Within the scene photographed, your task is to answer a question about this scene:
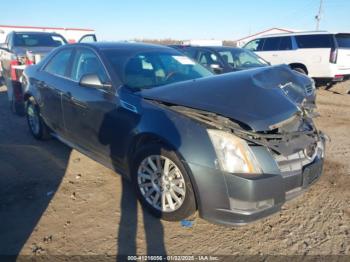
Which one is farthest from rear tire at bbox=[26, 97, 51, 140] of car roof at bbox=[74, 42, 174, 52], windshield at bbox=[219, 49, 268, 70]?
windshield at bbox=[219, 49, 268, 70]

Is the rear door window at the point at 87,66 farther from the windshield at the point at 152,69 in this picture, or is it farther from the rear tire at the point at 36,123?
the rear tire at the point at 36,123

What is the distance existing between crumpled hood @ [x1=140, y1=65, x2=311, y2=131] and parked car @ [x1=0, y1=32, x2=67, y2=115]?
16.8ft

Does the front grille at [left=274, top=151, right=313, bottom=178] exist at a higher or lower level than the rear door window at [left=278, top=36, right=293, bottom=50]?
lower

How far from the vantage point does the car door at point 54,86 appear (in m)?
4.55

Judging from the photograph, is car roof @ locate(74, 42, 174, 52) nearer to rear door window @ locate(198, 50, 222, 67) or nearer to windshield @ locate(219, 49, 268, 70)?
rear door window @ locate(198, 50, 222, 67)

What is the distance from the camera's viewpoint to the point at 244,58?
30.8 feet

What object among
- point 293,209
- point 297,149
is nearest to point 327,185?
point 293,209

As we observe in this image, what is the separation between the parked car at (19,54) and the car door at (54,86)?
2.61 m

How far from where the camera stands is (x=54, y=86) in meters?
4.65

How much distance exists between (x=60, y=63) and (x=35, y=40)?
23.9 feet

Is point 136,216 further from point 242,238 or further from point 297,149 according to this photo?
point 297,149

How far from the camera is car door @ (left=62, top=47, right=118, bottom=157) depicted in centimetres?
377

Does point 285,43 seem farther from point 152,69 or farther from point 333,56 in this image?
point 152,69

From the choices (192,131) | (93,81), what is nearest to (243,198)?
(192,131)
